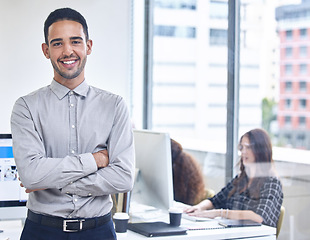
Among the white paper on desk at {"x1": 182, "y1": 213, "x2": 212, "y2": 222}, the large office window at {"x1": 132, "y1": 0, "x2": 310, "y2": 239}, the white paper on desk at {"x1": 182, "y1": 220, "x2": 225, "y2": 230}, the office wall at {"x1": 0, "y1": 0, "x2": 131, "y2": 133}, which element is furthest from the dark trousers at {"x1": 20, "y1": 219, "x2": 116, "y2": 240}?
Result: the office wall at {"x1": 0, "y1": 0, "x2": 131, "y2": 133}

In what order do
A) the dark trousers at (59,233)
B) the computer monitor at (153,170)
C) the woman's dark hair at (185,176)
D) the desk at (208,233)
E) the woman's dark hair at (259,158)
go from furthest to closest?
the woman's dark hair at (185,176), the woman's dark hair at (259,158), the computer monitor at (153,170), the desk at (208,233), the dark trousers at (59,233)

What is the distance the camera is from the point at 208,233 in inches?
97.7

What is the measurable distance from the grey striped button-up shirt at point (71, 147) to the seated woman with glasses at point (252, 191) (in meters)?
1.00

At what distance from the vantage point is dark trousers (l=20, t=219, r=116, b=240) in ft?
6.16

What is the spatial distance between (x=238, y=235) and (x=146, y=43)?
9.14 ft

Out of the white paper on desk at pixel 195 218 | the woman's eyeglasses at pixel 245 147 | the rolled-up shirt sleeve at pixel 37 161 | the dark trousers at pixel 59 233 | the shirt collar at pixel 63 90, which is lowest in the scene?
the white paper on desk at pixel 195 218

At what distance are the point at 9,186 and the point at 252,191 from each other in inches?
63.5

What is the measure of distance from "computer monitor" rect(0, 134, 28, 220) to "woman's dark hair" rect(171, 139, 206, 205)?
1.76 metres

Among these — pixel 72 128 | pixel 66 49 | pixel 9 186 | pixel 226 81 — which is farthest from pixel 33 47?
pixel 72 128

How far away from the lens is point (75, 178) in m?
1.92

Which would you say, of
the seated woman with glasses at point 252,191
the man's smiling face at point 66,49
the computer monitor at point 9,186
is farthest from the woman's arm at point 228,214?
the man's smiling face at point 66,49

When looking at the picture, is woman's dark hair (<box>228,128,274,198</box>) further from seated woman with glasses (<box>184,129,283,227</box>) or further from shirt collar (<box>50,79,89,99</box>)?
shirt collar (<box>50,79,89,99</box>)

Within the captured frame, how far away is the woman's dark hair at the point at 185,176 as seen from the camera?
4.04 meters

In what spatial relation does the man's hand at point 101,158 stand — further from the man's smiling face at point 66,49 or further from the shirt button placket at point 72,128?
the man's smiling face at point 66,49
